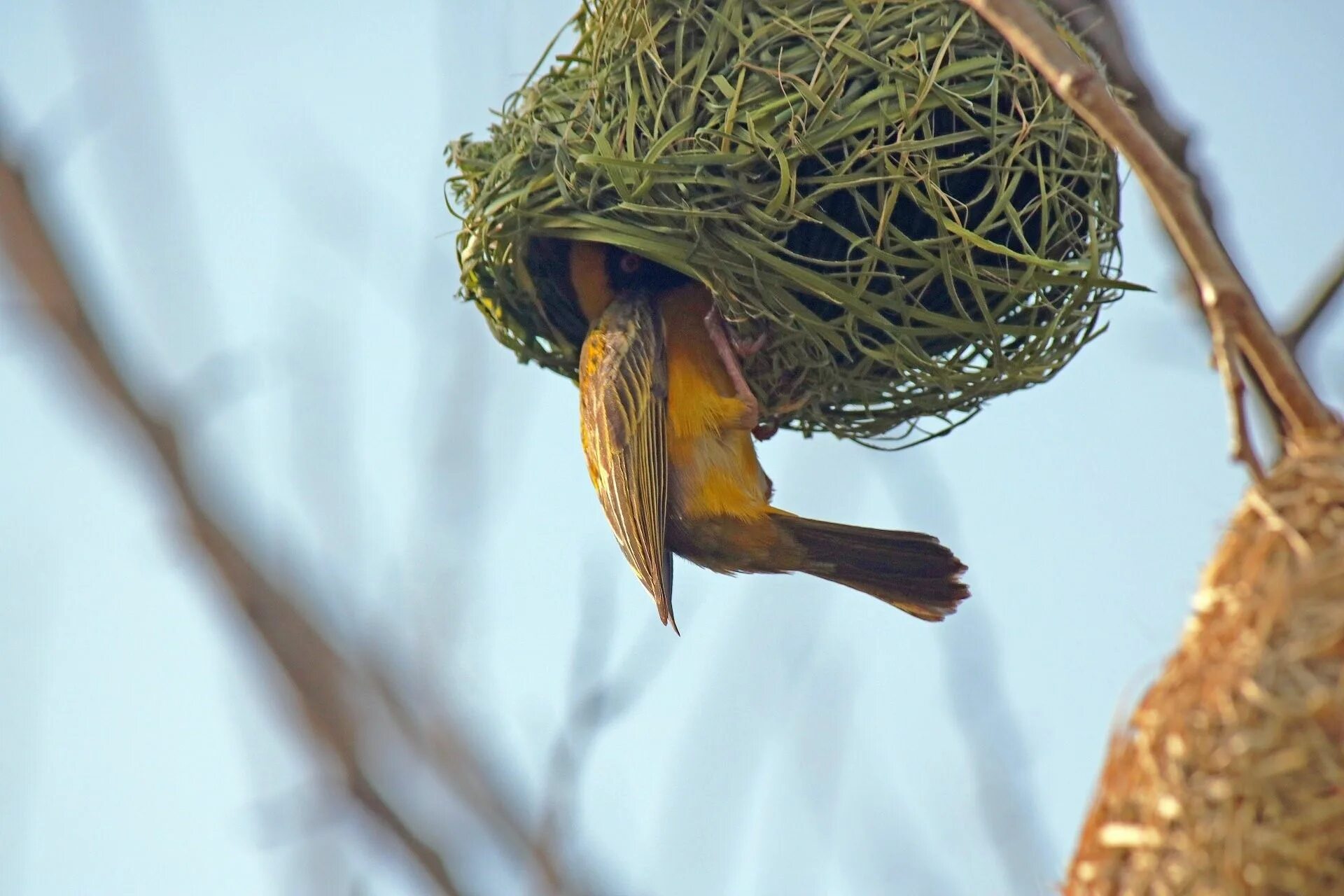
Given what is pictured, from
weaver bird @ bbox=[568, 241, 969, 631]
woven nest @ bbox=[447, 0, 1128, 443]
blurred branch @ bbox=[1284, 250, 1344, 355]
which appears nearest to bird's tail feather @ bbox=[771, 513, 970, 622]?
weaver bird @ bbox=[568, 241, 969, 631]

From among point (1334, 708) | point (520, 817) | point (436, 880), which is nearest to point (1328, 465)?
point (1334, 708)

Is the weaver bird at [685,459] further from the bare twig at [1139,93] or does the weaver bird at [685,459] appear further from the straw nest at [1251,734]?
the straw nest at [1251,734]

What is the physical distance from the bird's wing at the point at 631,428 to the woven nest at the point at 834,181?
0.24 meters

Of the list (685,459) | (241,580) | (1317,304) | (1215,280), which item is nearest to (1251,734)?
(1215,280)

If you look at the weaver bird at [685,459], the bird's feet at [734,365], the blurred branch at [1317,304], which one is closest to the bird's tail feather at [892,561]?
the weaver bird at [685,459]

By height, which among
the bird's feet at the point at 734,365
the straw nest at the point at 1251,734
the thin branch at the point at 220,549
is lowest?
the straw nest at the point at 1251,734

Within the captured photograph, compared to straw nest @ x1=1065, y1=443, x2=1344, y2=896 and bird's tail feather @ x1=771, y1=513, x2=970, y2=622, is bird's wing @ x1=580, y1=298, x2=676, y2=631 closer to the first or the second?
bird's tail feather @ x1=771, y1=513, x2=970, y2=622

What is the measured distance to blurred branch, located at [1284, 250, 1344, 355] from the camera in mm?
1990

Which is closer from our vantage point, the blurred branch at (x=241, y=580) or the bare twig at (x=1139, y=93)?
the blurred branch at (x=241, y=580)

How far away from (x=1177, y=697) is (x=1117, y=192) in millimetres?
1354

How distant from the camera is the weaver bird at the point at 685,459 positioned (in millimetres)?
2711

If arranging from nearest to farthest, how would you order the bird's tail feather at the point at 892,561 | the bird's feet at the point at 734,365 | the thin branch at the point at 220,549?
the thin branch at the point at 220,549
the bird's feet at the point at 734,365
the bird's tail feather at the point at 892,561

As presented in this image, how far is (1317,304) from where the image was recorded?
203 cm

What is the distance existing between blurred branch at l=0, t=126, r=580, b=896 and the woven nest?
2.68 feet
